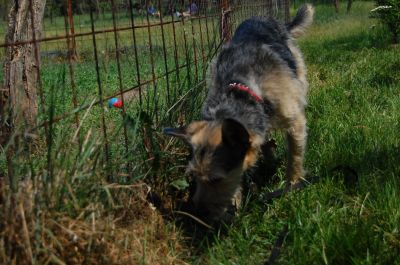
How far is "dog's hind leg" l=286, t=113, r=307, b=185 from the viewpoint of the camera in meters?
3.93

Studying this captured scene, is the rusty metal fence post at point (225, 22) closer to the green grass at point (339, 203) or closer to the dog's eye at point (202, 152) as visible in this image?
the green grass at point (339, 203)

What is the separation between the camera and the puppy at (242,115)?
3.19m

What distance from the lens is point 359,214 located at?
2879 mm

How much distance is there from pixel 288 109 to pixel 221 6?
2821 millimetres

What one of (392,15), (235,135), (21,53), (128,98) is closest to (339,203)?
(235,135)

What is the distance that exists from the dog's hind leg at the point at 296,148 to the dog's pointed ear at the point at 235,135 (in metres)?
0.80

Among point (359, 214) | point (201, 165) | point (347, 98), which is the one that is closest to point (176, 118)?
point (201, 165)

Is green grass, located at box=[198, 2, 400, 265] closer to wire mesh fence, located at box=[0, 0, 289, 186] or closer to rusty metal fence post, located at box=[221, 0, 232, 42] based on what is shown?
wire mesh fence, located at box=[0, 0, 289, 186]

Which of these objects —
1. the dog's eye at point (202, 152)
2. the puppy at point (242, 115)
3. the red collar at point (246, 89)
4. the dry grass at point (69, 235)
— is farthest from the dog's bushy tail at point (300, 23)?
the dry grass at point (69, 235)

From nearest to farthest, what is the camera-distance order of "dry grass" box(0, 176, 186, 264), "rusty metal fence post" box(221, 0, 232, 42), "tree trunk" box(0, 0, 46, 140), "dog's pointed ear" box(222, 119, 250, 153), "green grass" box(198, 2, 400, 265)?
"dry grass" box(0, 176, 186, 264), "green grass" box(198, 2, 400, 265), "dog's pointed ear" box(222, 119, 250, 153), "tree trunk" box(0, 0, 46, 140), "rusty metal fence post" box(221, 0, 232, 42)

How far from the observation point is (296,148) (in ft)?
13.3

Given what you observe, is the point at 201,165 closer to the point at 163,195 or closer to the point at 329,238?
the point at 163,195

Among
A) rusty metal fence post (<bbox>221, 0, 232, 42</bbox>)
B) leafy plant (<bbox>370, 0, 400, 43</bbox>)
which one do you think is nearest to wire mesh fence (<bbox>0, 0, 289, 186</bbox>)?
rusty metal fence post (<bbox>221, 0, 232, 42</bbox>)

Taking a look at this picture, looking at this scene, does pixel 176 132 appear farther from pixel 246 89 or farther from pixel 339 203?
pixel 339 203
